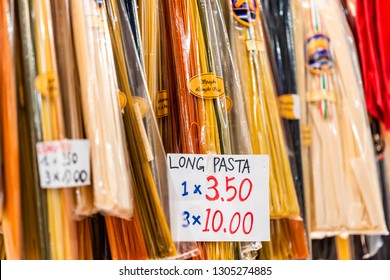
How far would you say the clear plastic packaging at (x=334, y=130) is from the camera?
137cm

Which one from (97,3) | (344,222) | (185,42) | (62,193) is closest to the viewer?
(62,193)

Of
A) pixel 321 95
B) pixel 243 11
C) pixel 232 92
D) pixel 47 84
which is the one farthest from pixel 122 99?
pixel 321 95

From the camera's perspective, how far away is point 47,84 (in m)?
1.03

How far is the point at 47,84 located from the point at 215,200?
41 centimetres

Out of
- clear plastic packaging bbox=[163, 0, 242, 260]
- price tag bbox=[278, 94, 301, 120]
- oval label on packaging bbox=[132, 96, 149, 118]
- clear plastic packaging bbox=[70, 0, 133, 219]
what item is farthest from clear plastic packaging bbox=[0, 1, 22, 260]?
price tag bbox=[278, 94, 301, 120]

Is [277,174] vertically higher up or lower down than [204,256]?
higher up

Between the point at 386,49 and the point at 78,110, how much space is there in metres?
0.79

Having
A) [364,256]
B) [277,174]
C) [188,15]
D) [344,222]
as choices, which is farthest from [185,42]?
[364,256]

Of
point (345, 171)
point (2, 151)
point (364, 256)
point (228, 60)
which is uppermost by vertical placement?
point (228, 60)

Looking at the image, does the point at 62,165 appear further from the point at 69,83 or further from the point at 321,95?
the point at 321,95

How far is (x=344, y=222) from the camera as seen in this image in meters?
1.37

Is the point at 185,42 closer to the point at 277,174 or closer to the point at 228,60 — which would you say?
the point at 228,60

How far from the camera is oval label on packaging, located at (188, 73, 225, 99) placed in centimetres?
123

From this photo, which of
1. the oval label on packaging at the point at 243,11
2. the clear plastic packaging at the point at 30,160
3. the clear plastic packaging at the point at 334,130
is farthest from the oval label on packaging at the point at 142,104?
the clear plastic packaging at the point at 334,130
